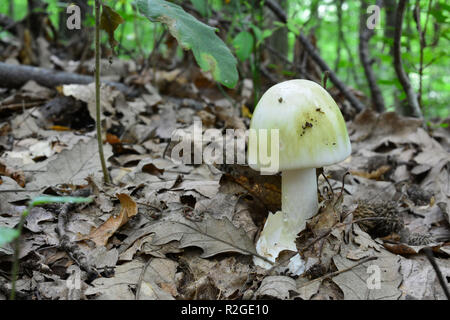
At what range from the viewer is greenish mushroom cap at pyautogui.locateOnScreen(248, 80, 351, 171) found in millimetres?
1978

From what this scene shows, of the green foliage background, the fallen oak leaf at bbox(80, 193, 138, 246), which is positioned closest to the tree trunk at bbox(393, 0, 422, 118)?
the green foliage background

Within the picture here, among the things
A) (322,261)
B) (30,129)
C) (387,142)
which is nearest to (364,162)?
(387,142)

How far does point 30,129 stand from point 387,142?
3938 mm

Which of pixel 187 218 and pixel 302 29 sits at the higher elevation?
pixel 302 29

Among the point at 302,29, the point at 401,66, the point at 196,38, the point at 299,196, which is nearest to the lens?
the point at 196,38

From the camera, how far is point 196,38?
1.83 meters

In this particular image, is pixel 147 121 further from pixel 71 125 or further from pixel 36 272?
pixel 36 272

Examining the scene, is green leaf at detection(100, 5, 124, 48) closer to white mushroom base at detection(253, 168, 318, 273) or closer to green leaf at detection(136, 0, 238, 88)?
green leaf at detection(136, 0, 238, 88)

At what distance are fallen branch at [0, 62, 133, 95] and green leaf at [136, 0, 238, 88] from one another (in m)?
3.34

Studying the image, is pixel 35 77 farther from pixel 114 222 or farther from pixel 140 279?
pixel 140 279

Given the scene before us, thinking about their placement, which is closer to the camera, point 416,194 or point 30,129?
point 416,194

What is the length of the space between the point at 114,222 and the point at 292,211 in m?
1.12

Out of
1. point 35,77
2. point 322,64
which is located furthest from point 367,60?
point 35,77
